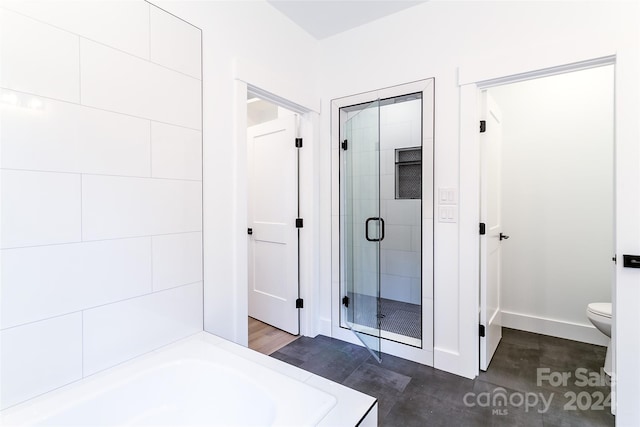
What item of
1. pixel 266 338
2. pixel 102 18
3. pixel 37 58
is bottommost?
pixel 266 338

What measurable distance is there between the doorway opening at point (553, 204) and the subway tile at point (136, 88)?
6.81 ft

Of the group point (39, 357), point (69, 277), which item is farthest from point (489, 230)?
point (39, 357)

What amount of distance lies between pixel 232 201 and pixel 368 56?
160 centimetres

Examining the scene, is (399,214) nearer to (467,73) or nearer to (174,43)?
(467,73)

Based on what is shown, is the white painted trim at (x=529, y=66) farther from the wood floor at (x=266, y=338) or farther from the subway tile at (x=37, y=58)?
the wood floor at (x=266, y=338)

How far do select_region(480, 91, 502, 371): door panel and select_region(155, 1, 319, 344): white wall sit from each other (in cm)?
158

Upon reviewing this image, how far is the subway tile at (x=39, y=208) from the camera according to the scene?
3.50ft

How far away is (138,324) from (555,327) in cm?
324

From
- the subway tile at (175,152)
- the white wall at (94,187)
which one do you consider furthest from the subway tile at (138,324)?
the subway tile at (175,152)

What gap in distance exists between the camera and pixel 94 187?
4.17 feet

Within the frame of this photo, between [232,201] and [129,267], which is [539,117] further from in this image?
[129,267]

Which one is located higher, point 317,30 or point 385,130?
point 317,30

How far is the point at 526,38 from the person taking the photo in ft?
Result: 5.96

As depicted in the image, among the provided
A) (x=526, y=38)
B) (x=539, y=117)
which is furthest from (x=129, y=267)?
(x=539, y=117)
